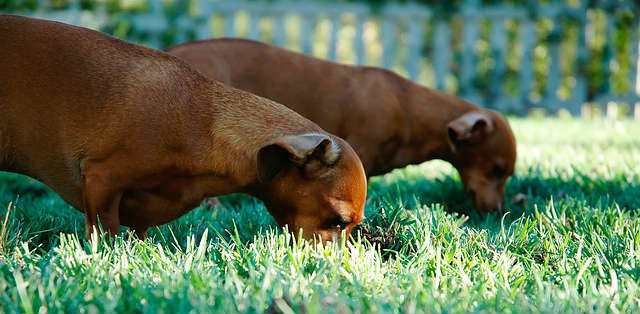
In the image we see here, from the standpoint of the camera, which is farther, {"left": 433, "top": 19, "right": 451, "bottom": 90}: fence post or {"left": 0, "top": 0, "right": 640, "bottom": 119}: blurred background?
{"left": 433, "top": 19, "right": 451, "bottom": 90}: fence post

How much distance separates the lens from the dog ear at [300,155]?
→ 9.02ft

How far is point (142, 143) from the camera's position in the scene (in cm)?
275

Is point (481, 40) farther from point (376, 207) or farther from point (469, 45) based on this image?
point (376, 207)

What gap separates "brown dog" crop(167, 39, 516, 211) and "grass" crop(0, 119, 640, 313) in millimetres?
1011

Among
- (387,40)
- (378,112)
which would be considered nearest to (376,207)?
(378,112)

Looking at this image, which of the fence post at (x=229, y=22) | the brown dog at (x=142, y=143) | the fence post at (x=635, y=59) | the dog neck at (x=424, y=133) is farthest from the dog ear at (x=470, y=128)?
the fence post at (x=635, y=59)

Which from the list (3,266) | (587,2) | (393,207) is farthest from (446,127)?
(587,2)

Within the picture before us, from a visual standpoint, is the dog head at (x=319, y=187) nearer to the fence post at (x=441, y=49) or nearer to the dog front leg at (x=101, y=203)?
the dog front leg at (x=101, y=203)

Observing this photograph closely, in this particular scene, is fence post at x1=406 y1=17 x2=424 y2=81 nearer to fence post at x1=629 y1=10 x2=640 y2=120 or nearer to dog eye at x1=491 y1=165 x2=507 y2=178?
fence post at x1=629 y1=10 x2=640 y2=120

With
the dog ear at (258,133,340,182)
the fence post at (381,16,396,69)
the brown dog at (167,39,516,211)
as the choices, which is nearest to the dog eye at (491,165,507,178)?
the brown dog at (167,39,516,211)

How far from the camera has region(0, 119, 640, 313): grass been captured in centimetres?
206

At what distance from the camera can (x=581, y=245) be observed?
2.78m

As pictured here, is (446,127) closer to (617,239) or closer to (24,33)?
(617,239)

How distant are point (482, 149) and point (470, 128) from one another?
0.20 meters
